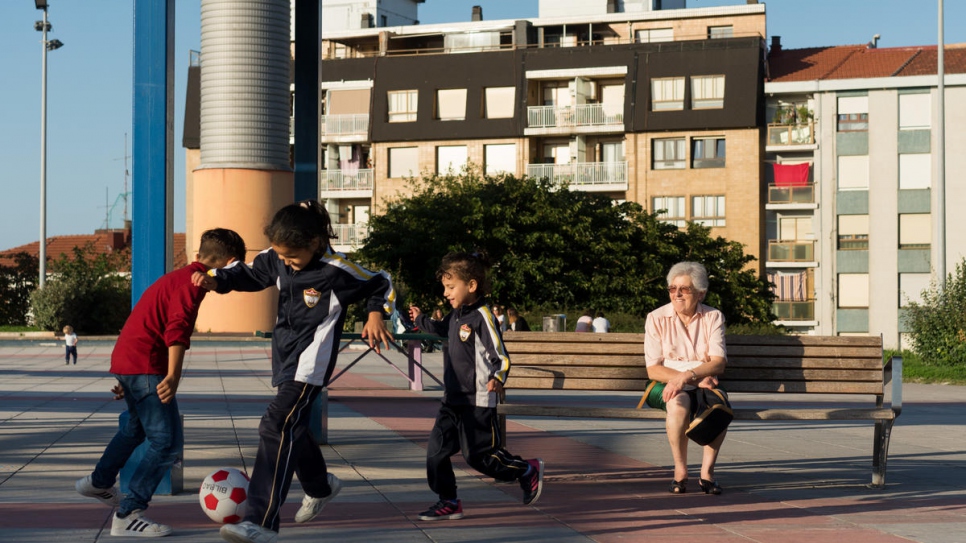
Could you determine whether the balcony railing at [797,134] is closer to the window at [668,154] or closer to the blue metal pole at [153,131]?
the window at [668,154]

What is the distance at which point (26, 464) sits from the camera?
886 cm

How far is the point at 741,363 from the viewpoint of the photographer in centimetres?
864

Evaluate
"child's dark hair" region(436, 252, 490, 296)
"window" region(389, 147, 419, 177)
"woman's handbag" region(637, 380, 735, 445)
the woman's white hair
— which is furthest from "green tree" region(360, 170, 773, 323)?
"child's dark hair" region(436, 252, 490, 296)

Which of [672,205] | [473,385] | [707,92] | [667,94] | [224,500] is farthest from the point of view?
[672,205]

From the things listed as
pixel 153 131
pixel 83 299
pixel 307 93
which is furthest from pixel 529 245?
pixel 153 131

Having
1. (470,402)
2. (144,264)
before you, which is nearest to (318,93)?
(144,264)

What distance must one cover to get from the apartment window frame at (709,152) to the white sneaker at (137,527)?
55915mm

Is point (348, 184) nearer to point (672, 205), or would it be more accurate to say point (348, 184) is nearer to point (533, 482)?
point (672, 205)

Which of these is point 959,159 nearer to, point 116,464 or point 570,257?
point 570,257

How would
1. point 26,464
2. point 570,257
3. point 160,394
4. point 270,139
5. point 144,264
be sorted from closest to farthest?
point 160,394
point 144,264
point 26,464
point 270,139
point 570,257

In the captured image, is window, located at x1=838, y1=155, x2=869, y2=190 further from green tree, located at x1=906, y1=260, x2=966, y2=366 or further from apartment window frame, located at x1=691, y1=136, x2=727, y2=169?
green tree, located at x1=906, y1=260, x2=966, y2=366

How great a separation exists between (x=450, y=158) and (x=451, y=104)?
9.18 ft

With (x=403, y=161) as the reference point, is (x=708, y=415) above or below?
below

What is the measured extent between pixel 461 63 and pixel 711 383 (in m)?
56.3
